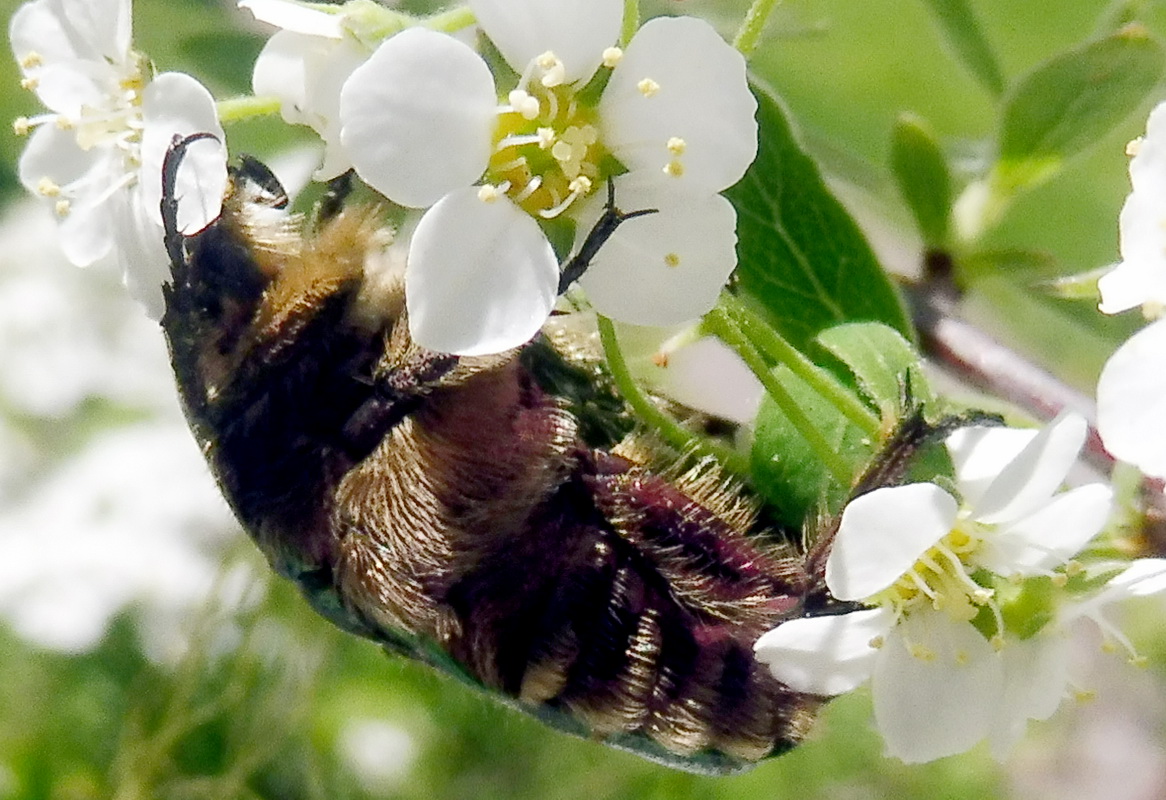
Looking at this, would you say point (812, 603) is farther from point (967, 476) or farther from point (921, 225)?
point (921, 225)

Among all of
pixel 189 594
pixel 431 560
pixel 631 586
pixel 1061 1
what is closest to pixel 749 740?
pixel 631 586

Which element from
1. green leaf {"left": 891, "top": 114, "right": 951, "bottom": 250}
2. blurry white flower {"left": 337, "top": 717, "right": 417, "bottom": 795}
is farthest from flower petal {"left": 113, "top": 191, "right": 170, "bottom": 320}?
blurry white flower {"left": 337, "top": 717, "right": 417, "bottom": 795}

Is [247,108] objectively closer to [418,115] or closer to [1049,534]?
[418,115]

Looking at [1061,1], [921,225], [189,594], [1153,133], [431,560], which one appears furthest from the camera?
[189,594]

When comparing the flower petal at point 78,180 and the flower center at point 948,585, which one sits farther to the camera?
the flower petal at point 78,180

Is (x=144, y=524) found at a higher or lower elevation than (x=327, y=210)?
lower

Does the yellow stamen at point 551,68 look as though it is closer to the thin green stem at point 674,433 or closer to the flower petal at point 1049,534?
the thin green stem at point 674,433

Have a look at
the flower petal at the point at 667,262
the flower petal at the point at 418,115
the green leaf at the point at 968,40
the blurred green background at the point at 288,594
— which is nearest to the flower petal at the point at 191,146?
the flower petal at the point at 418,115
